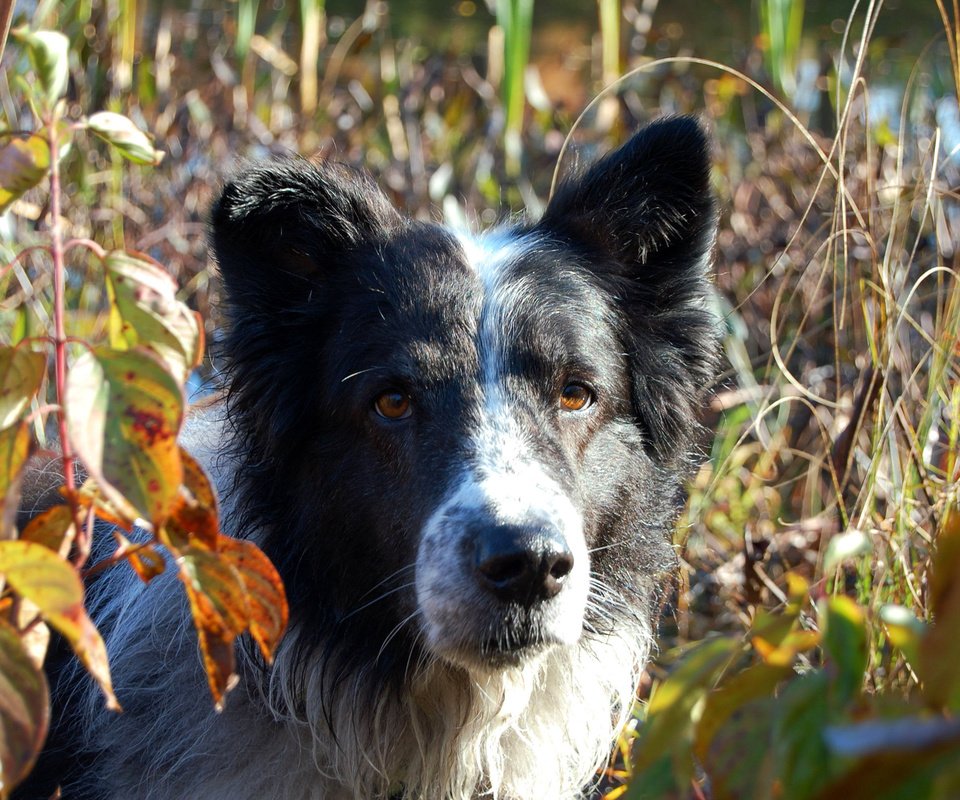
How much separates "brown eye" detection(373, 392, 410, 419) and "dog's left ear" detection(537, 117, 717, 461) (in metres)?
0.72

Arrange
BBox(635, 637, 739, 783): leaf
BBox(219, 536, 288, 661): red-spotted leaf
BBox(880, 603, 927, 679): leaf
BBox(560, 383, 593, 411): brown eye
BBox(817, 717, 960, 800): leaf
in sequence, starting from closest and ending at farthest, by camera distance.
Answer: BBox(817, 717, 960, 800): leaf → BBox(880, 603, 927, 679): leaf → BBox(635, 637, 739, 783): leaf → BBox(219, 536, 288, 661): red-spotted leaf → BBox(560, 383, 593, 411): brown eye

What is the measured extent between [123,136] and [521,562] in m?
1.12

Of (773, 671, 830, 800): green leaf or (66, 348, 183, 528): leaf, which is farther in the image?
(66, 348, 183, 528): leaf

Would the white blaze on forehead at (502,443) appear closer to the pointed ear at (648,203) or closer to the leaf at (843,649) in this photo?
the pointed ear at (648,203)

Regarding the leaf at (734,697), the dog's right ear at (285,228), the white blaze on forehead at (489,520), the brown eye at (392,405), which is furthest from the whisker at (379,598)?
the leaf at (734,697)

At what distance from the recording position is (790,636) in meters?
1.25

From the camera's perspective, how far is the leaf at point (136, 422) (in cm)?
142

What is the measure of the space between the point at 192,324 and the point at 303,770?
61.8 inches

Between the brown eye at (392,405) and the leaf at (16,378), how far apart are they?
1.25 m

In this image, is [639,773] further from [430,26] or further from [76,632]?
[430,26]

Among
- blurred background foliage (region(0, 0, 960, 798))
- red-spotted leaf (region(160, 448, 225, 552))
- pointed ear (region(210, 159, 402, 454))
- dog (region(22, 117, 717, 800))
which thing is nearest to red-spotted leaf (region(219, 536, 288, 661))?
red-spotted leaf (region(160, 448, 225, 552))

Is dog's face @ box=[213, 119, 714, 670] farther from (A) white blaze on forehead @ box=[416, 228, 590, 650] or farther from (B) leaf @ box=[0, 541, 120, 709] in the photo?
(B) leaf @ box=[0, 541, 120, 709]

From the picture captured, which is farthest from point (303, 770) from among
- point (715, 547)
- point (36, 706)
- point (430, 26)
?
point (430, 26)

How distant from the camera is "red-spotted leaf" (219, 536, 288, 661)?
1.64m
